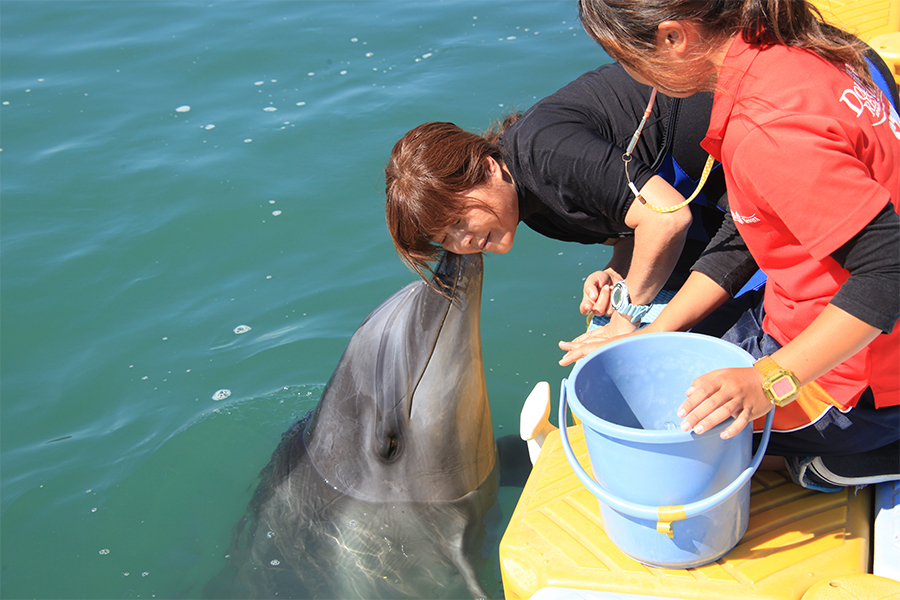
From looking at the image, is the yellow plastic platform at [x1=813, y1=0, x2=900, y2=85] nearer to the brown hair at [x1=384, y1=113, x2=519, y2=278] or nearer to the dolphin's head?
the brown hair at [x1=384, y1=113, x2=519, y2=278]

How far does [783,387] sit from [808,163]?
1.92 ft

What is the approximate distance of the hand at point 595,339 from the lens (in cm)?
269

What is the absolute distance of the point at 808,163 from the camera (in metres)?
1.79

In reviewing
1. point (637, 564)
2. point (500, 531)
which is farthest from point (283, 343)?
point (637, 564)

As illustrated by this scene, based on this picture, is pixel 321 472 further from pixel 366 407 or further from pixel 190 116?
pixel 190 116

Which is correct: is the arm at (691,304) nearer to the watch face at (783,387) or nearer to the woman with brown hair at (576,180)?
the woman with brown hair at (576,180)

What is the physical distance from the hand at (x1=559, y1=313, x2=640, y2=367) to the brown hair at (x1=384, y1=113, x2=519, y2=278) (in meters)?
0.68

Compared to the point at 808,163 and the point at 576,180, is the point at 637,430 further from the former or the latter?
the point at 576,180

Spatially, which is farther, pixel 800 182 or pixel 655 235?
pixel 655 235

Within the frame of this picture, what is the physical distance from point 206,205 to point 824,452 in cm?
584

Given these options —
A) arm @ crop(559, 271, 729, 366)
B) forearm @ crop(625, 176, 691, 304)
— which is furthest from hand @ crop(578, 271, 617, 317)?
arm @ crop(559, 271, 729, 366)

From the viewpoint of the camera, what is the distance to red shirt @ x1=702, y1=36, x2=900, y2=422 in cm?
178

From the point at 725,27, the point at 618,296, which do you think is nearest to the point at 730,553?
the point at 618,296

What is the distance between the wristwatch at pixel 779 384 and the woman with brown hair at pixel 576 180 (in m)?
0.94
